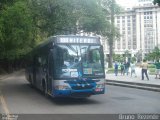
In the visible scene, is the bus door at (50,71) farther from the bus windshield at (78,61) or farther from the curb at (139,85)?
the curb at (139,85)

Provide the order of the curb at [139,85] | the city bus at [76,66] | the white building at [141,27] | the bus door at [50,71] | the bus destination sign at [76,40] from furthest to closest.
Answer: the white building at [141,27] < the curb at [139,85] < the bus destination sign at [76,40] < the bus door at [50,71] < the city bus at [76,66]

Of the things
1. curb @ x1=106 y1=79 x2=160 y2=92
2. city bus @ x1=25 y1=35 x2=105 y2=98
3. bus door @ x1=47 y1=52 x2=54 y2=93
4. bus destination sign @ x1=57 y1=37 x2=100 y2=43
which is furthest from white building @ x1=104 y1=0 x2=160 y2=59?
city bus @ x1=25 y1=35 x2=105 y2=98

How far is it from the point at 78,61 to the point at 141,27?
125635mm

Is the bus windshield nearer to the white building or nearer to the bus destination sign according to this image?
the bus destination sign

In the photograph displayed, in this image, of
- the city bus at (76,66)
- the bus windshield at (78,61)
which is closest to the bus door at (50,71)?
the city bus at (76,66)

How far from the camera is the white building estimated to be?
440ft

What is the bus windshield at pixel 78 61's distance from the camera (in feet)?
50.0

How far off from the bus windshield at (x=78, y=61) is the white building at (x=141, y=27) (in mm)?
115533

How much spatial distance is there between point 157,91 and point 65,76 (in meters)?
8.03

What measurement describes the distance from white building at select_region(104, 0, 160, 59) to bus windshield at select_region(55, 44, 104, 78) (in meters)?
116

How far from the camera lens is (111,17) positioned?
50.6 meters

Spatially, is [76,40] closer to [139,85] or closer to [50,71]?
[50,71]

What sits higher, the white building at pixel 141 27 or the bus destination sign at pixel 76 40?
the white building at pixel 141 27

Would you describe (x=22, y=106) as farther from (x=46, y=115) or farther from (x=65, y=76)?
(x=46, y=115)
